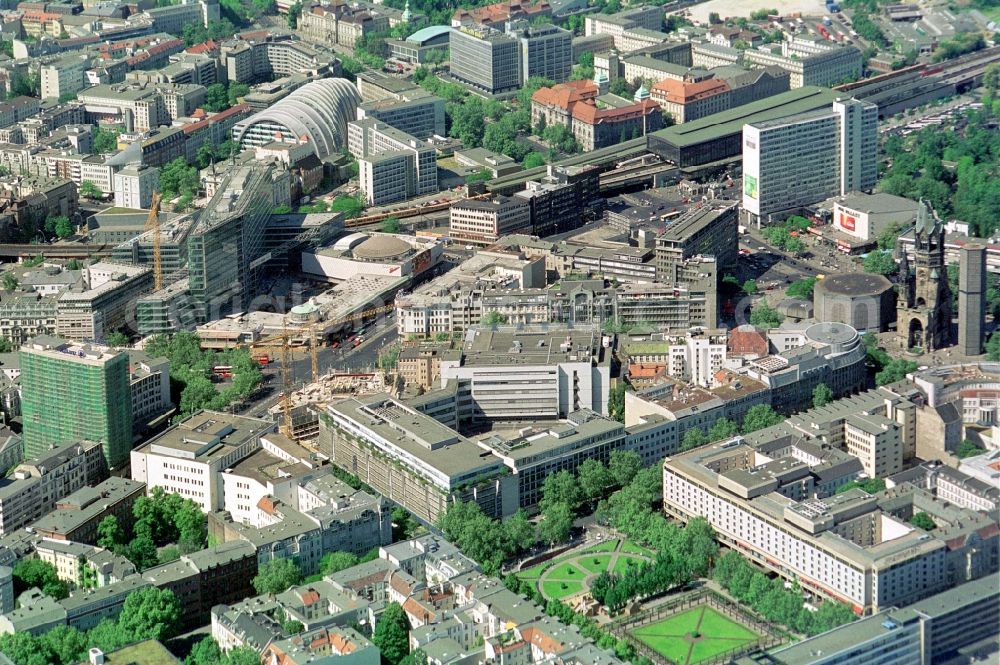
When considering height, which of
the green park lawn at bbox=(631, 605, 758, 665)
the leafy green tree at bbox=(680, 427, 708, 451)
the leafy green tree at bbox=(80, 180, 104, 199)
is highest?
the leafy green tree at bbox=(80, 180, 104, 199)

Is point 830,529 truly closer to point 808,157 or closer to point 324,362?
point 324,362

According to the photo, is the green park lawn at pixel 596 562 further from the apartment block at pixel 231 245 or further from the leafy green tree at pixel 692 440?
the apartment block at pixel 231 245

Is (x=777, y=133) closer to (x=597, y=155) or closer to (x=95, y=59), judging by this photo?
(x=597, y=155)

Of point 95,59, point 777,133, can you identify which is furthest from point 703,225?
point 95,59

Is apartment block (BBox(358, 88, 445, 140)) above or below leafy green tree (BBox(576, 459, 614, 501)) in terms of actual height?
above

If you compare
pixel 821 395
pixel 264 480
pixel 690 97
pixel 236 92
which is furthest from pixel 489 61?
pixel 264 480

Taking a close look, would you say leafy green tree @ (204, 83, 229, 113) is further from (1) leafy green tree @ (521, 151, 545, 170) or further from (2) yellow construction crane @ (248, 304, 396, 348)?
(2) yellow construction crane @ (248, 304, 396, 348)

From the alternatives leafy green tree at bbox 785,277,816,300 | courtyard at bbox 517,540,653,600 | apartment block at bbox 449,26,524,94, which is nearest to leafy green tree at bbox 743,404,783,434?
courtyard at bbox 517,540,653,600
